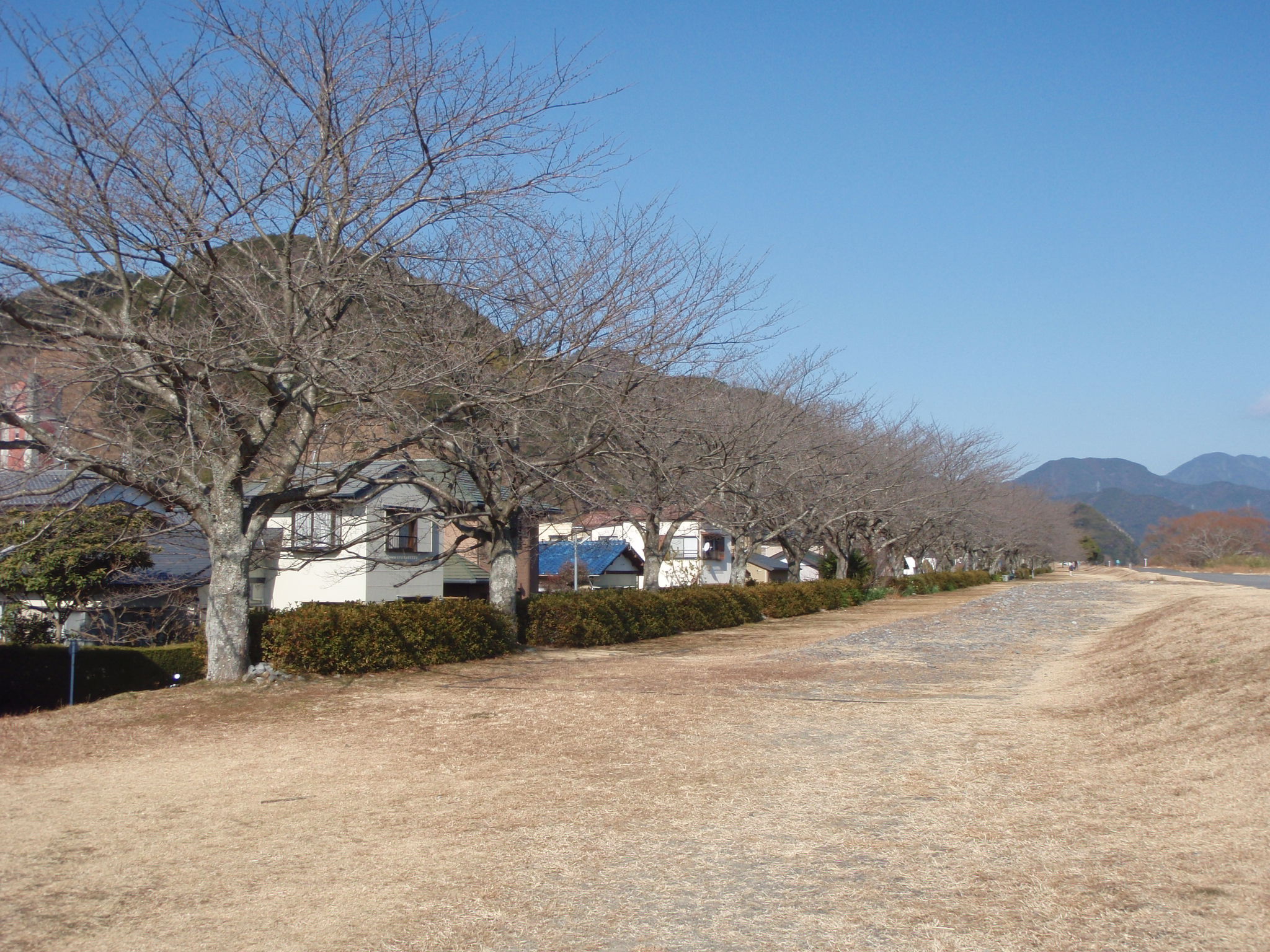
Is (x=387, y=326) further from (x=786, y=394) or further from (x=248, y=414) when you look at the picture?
(x=786, y=394)

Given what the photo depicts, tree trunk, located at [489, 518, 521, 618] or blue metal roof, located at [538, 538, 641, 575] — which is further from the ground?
blue metal roof, located at [538, 538, 641, 575]

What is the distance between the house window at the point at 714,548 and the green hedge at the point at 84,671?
43.4 meters

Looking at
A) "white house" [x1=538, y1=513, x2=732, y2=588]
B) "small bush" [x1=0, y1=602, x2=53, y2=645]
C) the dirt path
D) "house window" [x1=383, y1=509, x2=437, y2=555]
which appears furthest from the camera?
"white house" [x1=538, y1=513, x2=732, y2=588]

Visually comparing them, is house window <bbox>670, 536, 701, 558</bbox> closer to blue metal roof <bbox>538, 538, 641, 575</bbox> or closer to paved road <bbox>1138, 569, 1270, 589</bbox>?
blue metal roof <bbox>538, 538, 641, 575</bbox>

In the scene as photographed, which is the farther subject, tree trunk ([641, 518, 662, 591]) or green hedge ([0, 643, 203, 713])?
tree trunk ([641, 518, 662, 591])

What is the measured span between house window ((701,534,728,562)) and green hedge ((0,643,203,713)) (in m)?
43.4

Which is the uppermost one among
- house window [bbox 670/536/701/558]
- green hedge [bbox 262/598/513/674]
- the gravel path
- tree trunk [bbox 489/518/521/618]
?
house window [bbox 670/536/701/558]

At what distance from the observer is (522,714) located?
10.8 meters

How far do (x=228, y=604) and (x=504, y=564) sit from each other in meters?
6.07

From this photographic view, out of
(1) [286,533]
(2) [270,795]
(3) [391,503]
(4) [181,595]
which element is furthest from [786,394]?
(2) [270,795]

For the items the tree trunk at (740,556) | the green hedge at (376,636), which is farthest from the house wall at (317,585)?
the green hedge at (376,636)

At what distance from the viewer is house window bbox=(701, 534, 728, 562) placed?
5781 cm

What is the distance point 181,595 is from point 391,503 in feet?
28.5

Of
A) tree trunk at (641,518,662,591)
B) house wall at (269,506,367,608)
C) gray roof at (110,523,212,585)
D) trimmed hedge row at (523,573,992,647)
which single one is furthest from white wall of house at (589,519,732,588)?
gray roof at (110,523,212,585)
